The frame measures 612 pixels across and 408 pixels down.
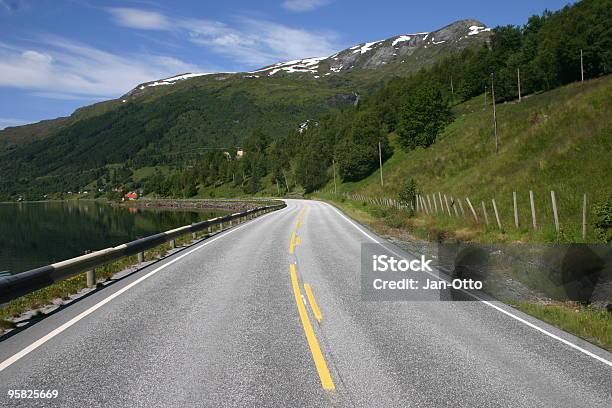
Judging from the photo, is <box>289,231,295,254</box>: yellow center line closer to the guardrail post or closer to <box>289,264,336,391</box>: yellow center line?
the guardrail post

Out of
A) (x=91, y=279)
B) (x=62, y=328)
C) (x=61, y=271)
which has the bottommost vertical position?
(x=62, y=328)

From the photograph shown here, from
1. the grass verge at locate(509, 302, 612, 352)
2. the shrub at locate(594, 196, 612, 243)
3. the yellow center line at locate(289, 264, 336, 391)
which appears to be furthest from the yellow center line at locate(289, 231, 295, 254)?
the shrub at locate(594, 196, 612, 243)

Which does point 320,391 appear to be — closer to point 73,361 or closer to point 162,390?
point 162,390

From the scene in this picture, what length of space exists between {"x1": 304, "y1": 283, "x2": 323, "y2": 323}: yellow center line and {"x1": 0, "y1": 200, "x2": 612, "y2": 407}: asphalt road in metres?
0.06

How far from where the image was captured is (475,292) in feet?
31.4

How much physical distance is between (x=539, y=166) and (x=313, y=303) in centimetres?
2560

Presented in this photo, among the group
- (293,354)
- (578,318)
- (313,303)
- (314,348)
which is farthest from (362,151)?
(293,354)

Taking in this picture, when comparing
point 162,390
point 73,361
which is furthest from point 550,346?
point 73,361

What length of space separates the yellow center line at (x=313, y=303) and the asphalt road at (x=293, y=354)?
6 cm

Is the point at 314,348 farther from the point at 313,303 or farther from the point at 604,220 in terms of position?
the point at 604,220

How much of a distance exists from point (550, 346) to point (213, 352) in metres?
4.54

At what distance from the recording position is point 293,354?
574 cm

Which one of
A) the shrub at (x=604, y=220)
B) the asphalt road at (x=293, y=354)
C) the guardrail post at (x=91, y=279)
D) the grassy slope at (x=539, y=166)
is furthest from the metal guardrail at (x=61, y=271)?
the shrub at (x=604, y=220)

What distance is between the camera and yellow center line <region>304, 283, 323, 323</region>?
753cm
